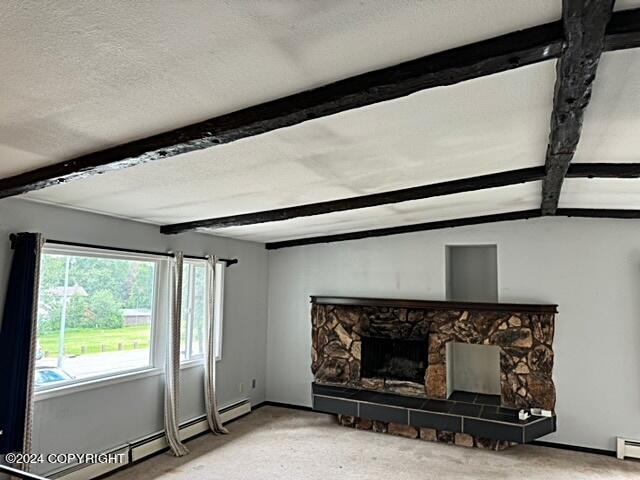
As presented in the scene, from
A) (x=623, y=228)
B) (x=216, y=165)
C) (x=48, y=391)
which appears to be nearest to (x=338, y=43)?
(x=216, y=165)

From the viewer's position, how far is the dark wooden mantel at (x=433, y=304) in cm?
518

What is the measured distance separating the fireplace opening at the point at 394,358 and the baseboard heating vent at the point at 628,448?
2175 mm

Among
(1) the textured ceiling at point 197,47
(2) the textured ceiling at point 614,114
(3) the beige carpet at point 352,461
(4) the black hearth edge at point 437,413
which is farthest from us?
(4) the black hearth edge at point 437,413

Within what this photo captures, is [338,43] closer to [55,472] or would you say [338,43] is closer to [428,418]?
[55,472]

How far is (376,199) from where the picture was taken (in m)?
4.17

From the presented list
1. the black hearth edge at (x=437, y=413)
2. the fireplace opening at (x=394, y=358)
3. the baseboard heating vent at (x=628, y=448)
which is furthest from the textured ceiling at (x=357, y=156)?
the baseboard heating vent at (x=628, y=448)

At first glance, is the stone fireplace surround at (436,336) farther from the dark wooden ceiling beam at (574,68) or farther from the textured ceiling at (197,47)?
the textured ceiling at (197,47)

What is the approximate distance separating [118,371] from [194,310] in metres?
1.28

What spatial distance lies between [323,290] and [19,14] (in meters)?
5.43

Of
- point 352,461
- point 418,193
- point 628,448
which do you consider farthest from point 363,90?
point 628,448

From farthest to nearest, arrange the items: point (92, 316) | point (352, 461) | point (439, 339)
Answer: point (439, 339) < point (352, 461) < point (92, 316)

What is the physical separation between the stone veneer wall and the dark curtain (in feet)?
12.1

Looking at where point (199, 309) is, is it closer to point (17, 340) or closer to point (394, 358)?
point (17, 340)

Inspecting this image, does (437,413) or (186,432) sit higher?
(437,413)
